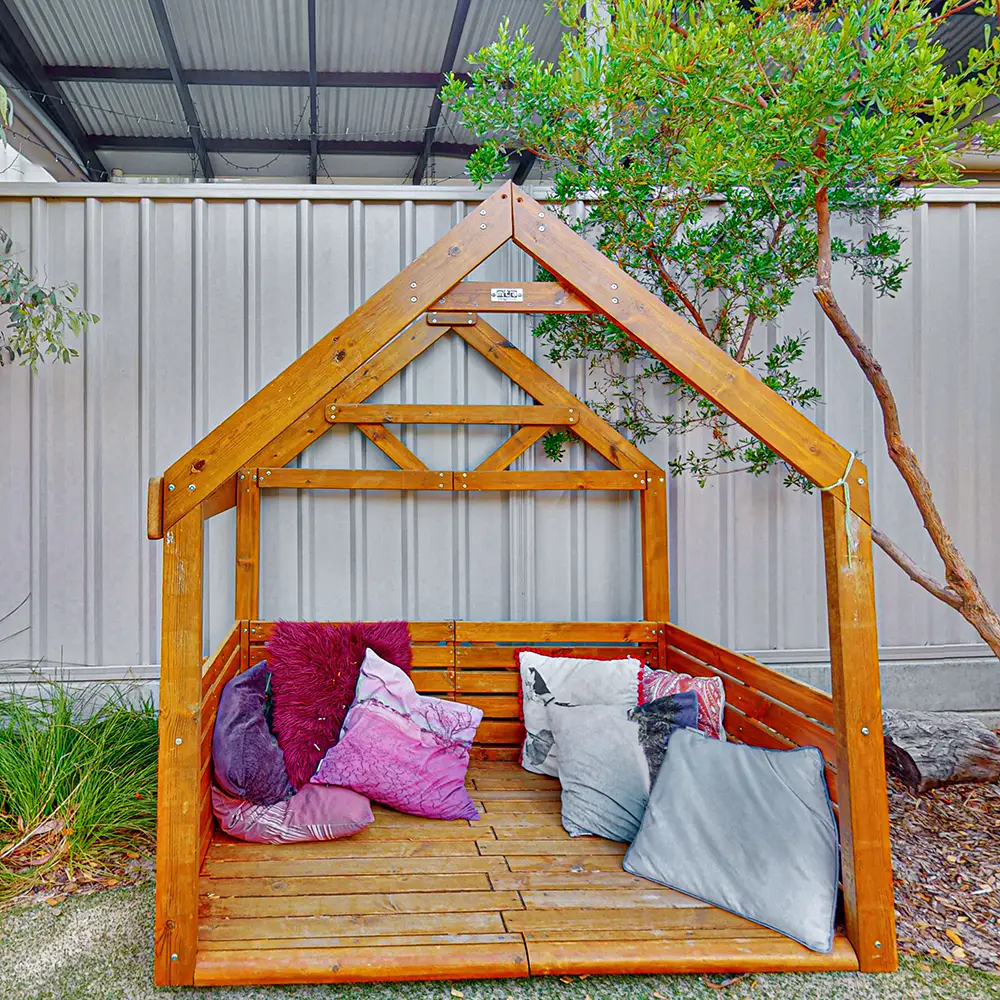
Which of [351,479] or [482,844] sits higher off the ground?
[351,479]

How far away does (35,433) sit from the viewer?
3.12 meters

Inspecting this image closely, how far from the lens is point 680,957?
68.3 inches

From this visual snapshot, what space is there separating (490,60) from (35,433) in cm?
249

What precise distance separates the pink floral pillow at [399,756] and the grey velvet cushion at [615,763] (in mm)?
380

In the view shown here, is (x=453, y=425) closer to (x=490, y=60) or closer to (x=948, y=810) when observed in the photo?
(x=490, y=60)

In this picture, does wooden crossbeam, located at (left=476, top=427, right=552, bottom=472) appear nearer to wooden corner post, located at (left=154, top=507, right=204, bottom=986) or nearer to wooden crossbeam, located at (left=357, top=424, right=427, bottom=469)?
wooden crossbeam, located at (left=357, top=424, right=427, bottom=469)

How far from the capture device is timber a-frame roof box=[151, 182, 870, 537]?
1709 mm

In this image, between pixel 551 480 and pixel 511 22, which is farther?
pixel 511 22

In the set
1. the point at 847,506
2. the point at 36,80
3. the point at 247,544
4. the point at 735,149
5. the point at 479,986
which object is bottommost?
the point at 479,986

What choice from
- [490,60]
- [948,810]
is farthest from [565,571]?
[490,60]

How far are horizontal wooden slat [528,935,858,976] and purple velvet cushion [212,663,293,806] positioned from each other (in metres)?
1.02

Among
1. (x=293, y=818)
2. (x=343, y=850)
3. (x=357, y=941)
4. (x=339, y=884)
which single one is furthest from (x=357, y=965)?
(x=293, y=818)

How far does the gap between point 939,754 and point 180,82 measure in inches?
230

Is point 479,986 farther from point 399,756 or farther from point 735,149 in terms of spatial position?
point 735,149
